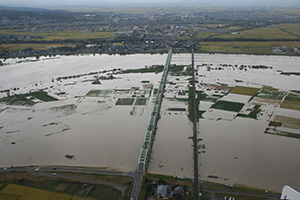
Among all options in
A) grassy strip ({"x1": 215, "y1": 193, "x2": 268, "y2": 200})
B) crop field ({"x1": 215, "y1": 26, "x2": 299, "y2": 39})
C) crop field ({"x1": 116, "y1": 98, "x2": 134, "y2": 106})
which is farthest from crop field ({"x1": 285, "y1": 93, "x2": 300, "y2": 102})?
crop field ({"x1": 215, "y1": 26, "x2": 299, "y2": 39})

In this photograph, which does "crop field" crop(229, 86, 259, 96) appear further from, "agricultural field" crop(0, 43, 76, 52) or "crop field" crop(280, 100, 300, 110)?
"agricultural field" crop(0, 43, 76, 52)

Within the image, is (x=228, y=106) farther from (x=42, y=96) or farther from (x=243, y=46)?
(x=243, y=46)

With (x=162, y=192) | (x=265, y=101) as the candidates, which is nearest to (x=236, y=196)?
(x=162, y=192)

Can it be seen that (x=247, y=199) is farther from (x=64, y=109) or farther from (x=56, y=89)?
(x=56, y=89)

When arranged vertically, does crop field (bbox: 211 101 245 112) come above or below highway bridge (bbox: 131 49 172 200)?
above

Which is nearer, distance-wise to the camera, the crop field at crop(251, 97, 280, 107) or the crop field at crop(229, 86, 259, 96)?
the crop field at crop(251, 97, 280, 107)
